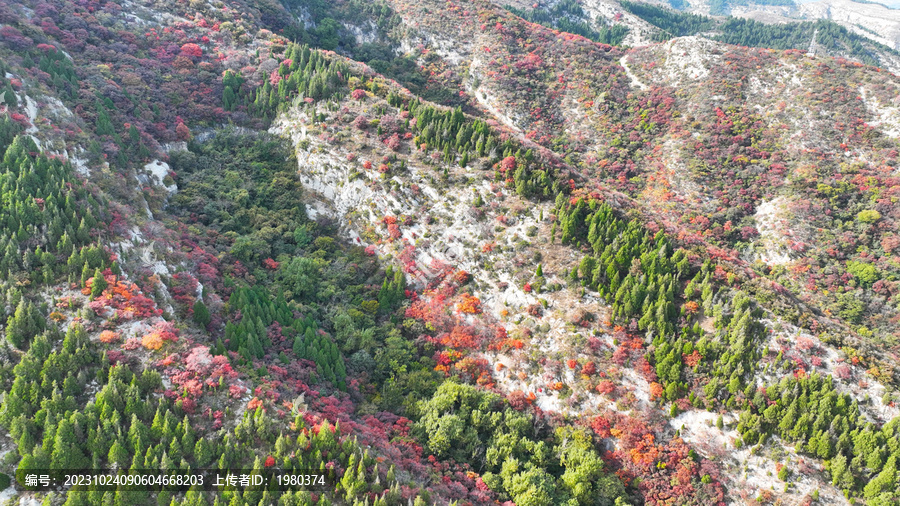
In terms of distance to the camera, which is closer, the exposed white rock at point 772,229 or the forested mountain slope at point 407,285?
the forested mountain slope at point 407,285

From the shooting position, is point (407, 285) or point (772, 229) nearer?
point (407, 285)

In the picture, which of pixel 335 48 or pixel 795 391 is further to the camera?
pixel 335 48

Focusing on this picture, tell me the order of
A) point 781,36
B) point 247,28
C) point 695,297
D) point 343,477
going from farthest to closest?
point 781,36
point 247,28
point 695,297
point 343,477

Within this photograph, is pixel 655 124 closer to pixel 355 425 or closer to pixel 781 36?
pixel 355 425

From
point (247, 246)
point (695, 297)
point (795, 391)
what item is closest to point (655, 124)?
point (695, 297)

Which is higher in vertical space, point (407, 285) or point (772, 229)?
point (772, 229)

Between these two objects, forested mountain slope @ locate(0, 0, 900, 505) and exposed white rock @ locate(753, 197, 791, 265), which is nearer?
forested mountain slope @ locate(0, 0, 900, 505)

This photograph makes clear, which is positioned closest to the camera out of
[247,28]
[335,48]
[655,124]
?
[247,28]

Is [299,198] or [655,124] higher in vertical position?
[655,124]
